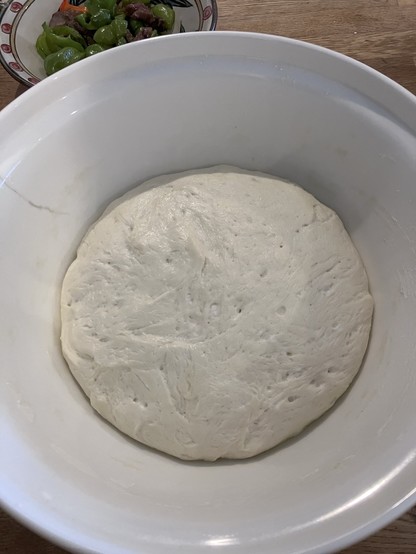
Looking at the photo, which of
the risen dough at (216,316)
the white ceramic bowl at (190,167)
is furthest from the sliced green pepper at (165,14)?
the risen dough at (216,316)

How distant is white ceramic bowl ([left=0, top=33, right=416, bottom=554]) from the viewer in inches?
26.3

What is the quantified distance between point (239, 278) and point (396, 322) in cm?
29

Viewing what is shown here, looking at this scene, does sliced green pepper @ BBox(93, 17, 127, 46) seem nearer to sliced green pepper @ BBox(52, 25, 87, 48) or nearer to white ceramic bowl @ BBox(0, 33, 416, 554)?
sliced green pepper @ BBox(52, 25, 87, 48)

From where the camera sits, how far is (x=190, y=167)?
1.11 meters

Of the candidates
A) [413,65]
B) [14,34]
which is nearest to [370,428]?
[413,65]

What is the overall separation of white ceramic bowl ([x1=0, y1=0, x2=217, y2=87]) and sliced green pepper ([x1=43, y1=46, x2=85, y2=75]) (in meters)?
0.05

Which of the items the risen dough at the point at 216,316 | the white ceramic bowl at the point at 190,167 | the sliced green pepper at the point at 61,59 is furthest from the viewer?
the sliced green pepper at the point at 61,59

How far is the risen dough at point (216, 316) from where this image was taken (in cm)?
85

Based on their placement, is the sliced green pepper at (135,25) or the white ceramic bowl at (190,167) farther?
the sliced green pepper at (135,25)

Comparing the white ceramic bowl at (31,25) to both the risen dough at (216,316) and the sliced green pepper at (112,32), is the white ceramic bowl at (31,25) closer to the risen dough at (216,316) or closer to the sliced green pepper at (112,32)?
the sliced green pepper at (112,32)

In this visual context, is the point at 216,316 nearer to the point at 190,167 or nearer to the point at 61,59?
the point at 190,167

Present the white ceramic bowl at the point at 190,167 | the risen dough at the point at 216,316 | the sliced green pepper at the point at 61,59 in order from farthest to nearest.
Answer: the sliced green pepper at the point at 61,59
the risen dough at the point at 216,316
the white ceramic bowl at the point at 190,167

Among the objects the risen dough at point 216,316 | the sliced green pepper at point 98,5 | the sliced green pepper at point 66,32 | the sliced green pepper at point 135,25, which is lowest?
the risen dough at point 216,316

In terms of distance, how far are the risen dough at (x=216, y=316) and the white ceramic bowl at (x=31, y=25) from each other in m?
0.50
